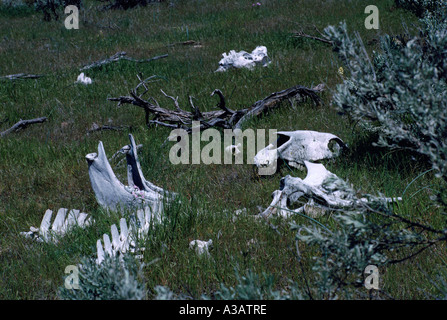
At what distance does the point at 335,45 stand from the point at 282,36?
26.2ft

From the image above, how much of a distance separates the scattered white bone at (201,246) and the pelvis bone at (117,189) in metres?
0.56

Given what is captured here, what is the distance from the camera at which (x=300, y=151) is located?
4.13 m

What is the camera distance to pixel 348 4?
490 inches

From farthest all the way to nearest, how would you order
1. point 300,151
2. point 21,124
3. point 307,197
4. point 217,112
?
point 21,124, point 217,112, point 300,151, point 307,197

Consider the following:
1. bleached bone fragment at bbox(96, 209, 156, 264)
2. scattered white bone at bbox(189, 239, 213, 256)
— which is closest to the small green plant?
bleached bone fragment at bbox(96, 209, 156, 264)

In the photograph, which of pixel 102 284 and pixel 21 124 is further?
pixel 21 124

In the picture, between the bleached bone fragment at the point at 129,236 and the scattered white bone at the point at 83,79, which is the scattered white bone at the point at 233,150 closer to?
the bleached bone fragment at the point at 129,236

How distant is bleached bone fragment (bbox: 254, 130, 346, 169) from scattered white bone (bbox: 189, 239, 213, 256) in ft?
4.32

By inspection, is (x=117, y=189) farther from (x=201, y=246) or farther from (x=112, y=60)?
(x=112, y=60)

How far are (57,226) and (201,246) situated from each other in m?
1.25

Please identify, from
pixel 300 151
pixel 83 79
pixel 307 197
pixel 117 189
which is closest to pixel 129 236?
pixel 117 189

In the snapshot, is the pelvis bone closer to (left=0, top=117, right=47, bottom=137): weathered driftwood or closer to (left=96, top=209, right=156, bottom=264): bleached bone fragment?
(left=96, top=209, right=156, bottom=264): bleached bone fragment

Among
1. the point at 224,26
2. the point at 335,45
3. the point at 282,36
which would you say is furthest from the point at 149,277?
the point at 224,26

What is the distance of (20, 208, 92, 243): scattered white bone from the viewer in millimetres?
3295
